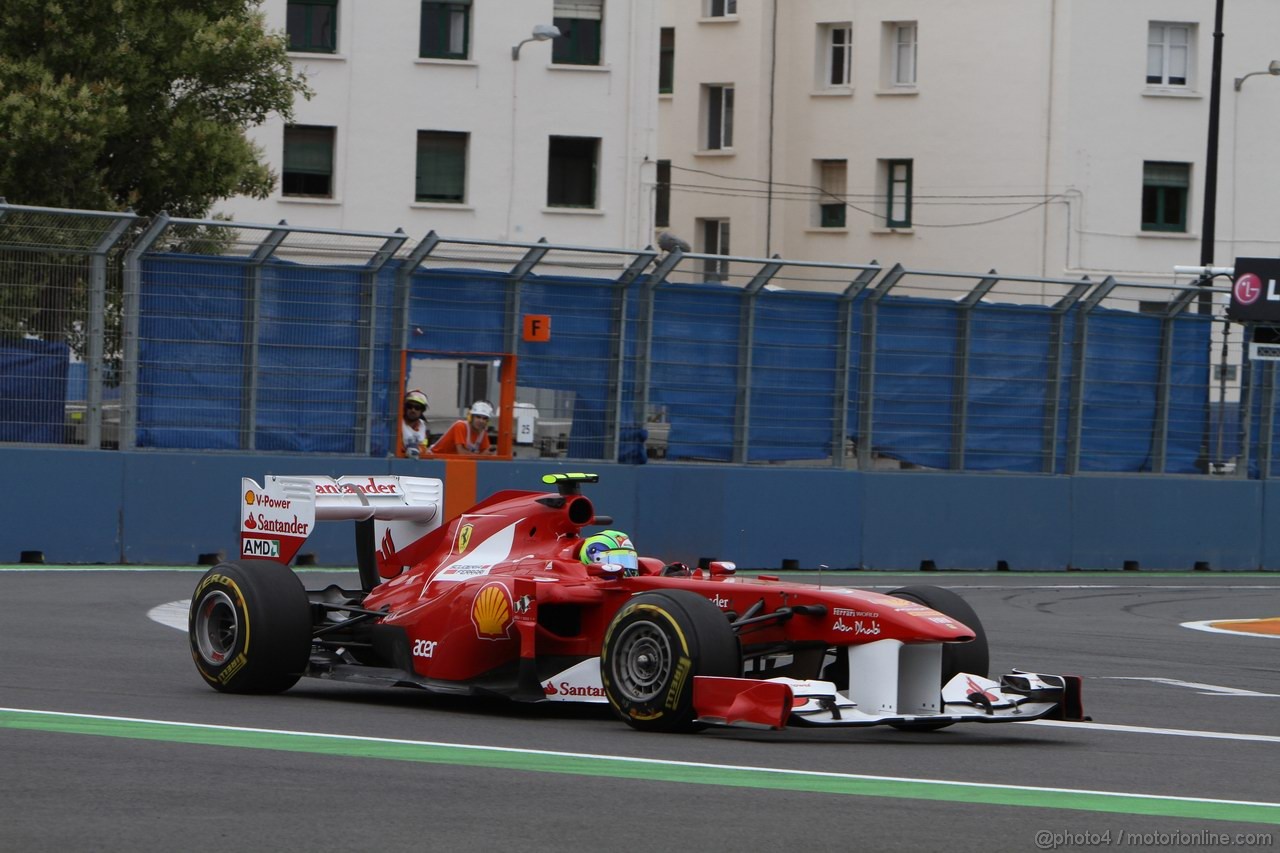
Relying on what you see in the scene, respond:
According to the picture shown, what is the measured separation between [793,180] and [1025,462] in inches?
963

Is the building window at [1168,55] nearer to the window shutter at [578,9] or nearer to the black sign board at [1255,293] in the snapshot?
the window shutter at [578,9]

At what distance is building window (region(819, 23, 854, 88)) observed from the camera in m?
45.8

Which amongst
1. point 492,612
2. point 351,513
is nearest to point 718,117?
point 351,513

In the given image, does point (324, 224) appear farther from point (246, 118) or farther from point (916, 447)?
point (916, 447)

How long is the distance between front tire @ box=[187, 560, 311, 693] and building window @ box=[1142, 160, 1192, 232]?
118 feet

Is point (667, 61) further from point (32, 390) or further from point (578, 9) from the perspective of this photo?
point (32, 390)

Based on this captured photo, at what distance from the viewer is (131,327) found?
18047 millimetres

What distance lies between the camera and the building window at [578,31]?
3900 centimetres

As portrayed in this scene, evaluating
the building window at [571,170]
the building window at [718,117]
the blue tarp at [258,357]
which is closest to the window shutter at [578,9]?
the building window at [571,170]

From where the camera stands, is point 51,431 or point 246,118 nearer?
point 51,431

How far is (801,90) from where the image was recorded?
151 ft

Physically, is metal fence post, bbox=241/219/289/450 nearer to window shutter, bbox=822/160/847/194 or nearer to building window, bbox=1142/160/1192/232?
window shutter, bbox=822/160/847/194

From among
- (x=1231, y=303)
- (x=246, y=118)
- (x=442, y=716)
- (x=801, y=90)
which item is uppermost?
(x=801, y=90)

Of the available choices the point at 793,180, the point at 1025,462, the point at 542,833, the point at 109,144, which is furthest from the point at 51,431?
the point at 793,180
